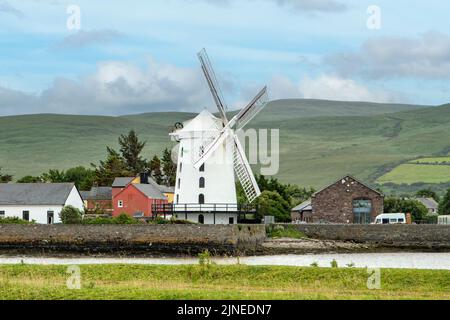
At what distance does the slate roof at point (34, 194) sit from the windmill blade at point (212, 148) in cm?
1396

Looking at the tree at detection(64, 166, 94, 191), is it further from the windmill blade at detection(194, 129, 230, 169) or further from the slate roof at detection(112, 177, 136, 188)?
the windmill blade at detection(194, 129, 230, 169)

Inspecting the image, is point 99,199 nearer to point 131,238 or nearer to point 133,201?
point 133,201

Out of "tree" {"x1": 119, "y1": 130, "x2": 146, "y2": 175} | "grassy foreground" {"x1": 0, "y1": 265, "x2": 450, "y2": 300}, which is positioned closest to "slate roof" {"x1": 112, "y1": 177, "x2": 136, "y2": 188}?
"tree" {"x1": 119, "y1": 130, "x2": 146, "y2": 175}

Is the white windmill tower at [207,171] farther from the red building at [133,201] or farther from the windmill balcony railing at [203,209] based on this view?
the red building at [133,201]

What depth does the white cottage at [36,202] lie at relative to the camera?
3270 inches

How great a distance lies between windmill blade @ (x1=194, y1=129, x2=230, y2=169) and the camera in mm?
74125

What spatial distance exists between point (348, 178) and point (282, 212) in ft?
22.2

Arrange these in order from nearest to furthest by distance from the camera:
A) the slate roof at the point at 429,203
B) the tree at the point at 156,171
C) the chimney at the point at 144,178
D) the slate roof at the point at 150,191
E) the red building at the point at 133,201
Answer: the red building at the point at 133,201, the slate roof at the point at 150,191, the chimney at the point at 144,178, the tree at the point at 156,171, the slate roof at the point at 429,203

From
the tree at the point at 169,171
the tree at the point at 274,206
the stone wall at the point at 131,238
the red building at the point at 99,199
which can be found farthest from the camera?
the tree at the point at 169,171

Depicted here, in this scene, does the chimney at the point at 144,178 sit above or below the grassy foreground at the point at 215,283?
above

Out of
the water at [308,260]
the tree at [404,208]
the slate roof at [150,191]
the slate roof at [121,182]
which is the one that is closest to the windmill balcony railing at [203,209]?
the water at [308,260]
